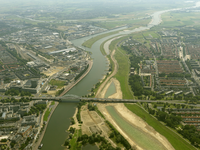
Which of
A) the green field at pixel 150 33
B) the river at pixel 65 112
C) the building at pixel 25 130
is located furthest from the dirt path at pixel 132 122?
the green field at pixel 150 33

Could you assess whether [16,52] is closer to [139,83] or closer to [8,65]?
[8,65]

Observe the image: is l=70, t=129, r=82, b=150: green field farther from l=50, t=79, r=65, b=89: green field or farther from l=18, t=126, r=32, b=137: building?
l=50, t=79, r=65, b=89: green field

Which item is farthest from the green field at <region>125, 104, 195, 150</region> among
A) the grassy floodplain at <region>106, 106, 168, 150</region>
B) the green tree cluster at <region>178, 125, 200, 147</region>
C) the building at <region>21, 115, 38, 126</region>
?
the building at <region>21, 115, 38, 126</region>

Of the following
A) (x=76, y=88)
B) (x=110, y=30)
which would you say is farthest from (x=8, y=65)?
(x=110, y=30)

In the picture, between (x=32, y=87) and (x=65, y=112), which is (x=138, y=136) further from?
(x=32, y=87)

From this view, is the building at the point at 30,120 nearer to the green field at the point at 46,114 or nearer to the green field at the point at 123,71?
the green field at the point at 46,114

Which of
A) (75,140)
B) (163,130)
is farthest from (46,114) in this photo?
(163,130)
